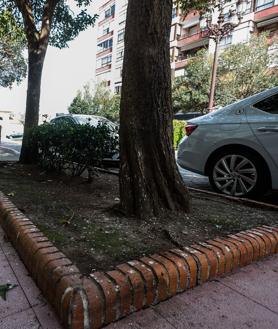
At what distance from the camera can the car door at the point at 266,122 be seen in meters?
3.81

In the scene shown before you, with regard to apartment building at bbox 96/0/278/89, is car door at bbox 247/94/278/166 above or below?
below

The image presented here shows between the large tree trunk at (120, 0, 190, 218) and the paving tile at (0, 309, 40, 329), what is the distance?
1.37m

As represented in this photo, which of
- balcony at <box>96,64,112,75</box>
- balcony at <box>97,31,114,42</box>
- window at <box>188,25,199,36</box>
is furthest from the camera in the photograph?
balcony at <box>96,64,112,75</box>

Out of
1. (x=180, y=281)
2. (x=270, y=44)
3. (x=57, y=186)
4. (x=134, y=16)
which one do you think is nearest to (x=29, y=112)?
(x=57, y=186)

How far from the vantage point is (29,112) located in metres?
6.23

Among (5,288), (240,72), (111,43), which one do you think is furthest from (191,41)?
(5,288)

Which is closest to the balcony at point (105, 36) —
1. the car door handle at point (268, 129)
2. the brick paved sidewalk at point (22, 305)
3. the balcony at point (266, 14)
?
the balcony at point (266, 14)

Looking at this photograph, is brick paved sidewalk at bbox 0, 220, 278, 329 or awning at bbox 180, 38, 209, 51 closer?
brick paved sidewalk at bbox 0, 220, 278, 329

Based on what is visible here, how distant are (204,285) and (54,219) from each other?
4.69ft

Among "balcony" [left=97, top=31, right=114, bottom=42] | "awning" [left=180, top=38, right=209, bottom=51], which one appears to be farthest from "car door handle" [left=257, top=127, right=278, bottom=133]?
"balcony" [left=97, top=31, right=114, bottom=42]

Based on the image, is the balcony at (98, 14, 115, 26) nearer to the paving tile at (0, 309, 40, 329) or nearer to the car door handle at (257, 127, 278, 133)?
the car door handle at (257, 127, 278, 133)

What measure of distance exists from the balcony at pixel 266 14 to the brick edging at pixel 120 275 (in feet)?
92.3

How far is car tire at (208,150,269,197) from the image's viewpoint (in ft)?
12.8

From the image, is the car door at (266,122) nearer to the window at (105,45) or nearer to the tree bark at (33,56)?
the tree bark at (33,56)
